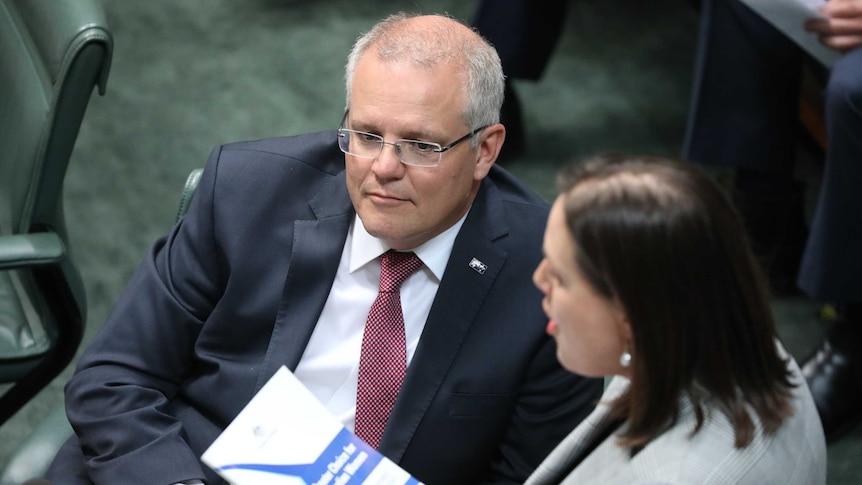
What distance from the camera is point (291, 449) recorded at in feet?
4.94

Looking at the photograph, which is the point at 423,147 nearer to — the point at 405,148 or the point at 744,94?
the point at 405,148

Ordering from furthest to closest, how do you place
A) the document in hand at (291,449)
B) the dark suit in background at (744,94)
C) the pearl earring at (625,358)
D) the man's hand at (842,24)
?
1. the dark suit in background at (744,94)
2. the man's hand at (842,24)
3. the document in hand at (291,449)
4. the pearl earring at (625,358)

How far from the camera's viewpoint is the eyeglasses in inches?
66.0

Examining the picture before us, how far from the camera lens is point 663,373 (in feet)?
4.05

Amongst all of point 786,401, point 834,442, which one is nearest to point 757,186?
point 834,442

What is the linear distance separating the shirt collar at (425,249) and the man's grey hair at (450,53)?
17 cm

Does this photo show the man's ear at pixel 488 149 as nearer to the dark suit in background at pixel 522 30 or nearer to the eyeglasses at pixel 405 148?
the eyeglasses at pixel 405 148

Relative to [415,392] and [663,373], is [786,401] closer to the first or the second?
[663,373]

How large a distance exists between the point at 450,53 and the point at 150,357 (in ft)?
2.32

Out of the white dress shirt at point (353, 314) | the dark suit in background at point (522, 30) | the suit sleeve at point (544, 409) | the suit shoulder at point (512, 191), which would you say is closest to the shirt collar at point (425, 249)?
the white dress shirt at point (353, 314)

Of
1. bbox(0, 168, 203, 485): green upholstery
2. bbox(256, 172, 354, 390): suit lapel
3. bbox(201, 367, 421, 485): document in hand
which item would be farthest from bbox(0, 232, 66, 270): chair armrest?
bbox(201, 367, 421, 485): document in hand

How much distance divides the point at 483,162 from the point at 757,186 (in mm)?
1427

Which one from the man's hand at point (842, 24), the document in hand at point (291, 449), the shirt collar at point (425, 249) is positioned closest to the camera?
the document in hand at point (291, 449)

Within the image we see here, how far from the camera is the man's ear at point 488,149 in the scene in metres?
1.75
